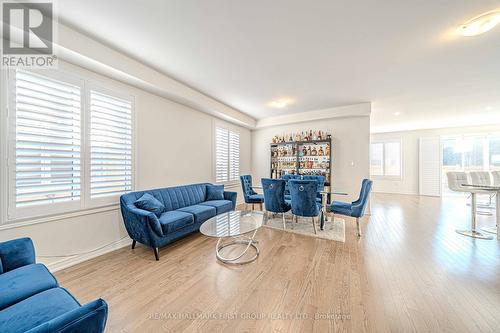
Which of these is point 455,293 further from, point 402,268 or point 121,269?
point 121,269

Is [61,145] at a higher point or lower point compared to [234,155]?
lower

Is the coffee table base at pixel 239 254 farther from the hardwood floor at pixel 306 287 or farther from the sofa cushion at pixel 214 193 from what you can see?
the sofa cushion at pixel 214 193

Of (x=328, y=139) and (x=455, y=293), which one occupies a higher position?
(x=328, y=139)

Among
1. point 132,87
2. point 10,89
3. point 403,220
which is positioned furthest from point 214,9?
point 403,220

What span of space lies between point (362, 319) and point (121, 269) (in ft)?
8.84

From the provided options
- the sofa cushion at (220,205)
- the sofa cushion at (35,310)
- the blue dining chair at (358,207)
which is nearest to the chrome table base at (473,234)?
the blue dining chair at (358,207)

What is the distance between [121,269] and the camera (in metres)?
2.32

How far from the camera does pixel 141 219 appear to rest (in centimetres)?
253

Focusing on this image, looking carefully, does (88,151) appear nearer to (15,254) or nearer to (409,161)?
(15,254)

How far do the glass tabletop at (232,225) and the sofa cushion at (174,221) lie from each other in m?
0.33

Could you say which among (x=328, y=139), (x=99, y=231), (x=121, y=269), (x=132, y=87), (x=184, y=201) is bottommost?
(x=121, y=269)

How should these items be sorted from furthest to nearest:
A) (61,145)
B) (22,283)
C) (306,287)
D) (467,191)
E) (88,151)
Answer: (467,191), (88,151), (61,145), (306,287), (22,283)

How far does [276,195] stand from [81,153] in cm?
325

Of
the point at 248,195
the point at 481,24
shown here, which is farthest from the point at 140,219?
the point at 481,24
